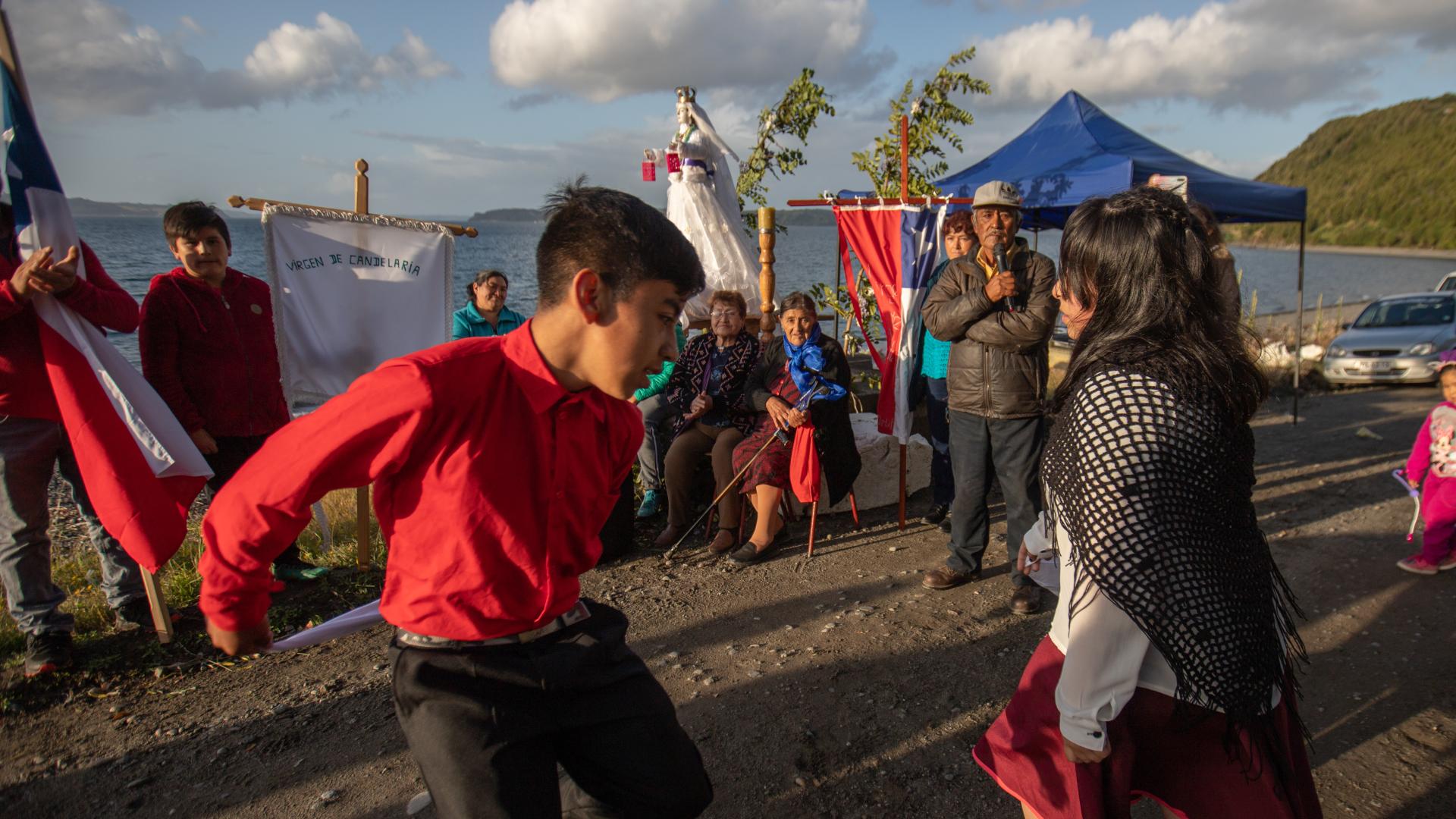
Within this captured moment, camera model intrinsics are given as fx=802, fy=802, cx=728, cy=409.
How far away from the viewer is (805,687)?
369 cm

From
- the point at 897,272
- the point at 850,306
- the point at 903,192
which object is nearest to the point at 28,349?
the point at 897,272

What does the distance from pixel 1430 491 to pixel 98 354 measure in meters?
Result: 7.10

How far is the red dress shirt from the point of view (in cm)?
155

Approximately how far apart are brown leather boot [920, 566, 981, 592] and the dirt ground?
59 mm

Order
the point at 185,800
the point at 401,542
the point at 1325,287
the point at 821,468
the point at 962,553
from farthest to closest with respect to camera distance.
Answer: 1. the point at 1325,287
2. the point at 821,468
3. the point at 962,553
4. the point at 185,800
5. the point at 401,542

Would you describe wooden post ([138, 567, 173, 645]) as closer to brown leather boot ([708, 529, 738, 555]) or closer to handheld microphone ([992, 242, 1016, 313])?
brown leather boot ([708, 529, 738, 555])

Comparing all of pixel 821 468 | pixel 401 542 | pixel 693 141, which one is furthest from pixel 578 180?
pixel 693 141

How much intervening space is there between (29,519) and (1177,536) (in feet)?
15.1

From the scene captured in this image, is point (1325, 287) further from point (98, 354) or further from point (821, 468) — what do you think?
point (98, 354)

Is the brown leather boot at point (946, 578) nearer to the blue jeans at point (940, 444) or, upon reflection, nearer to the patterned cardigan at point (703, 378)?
the blue jeans at point (940, 444)

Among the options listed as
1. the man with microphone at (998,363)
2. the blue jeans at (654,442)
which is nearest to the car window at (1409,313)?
the man with microphone at (998,363)

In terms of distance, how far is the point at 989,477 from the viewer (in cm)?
457

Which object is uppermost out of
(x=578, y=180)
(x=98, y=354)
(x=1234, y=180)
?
(x=1234, y=180)

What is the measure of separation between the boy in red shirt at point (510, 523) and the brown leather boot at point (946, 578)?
3.06m
